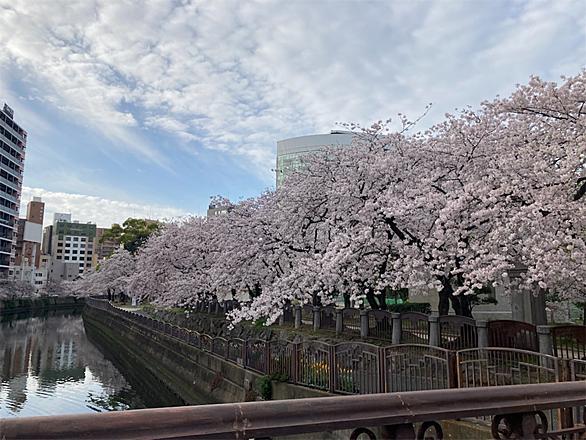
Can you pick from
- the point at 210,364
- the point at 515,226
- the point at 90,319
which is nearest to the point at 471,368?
the point at 515,226

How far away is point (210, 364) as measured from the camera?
18.3 m

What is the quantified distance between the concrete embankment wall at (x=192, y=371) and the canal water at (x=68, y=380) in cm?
72

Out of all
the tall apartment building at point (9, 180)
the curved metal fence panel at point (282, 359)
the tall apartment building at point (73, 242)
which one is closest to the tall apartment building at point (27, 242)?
the tall apartment building at point (9, 180)

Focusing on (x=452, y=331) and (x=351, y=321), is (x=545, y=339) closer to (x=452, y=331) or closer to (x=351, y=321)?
(x=452, y=331)

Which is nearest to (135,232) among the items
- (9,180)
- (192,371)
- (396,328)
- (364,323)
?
(9,180)

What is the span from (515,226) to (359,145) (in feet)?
24.6

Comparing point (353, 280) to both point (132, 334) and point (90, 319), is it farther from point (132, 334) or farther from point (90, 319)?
point (90, 319)

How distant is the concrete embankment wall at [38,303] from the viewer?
61888 millimetres

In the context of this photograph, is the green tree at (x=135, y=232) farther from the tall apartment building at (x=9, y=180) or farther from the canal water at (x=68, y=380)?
the canal water at (x=68, y=380)

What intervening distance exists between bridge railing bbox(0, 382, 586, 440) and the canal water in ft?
37.4

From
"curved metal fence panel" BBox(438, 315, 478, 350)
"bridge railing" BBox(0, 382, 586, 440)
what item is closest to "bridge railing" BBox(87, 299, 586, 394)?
"curved metal fence panel" BBox(438, 315, 478, 350)

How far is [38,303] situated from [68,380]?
190ft

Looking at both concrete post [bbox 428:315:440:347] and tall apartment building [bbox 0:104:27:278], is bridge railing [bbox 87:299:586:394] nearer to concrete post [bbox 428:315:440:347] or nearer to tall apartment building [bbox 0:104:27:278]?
concrete post [bbox 428:315:440:347]

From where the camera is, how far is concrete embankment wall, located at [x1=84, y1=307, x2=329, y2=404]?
1387 cm
